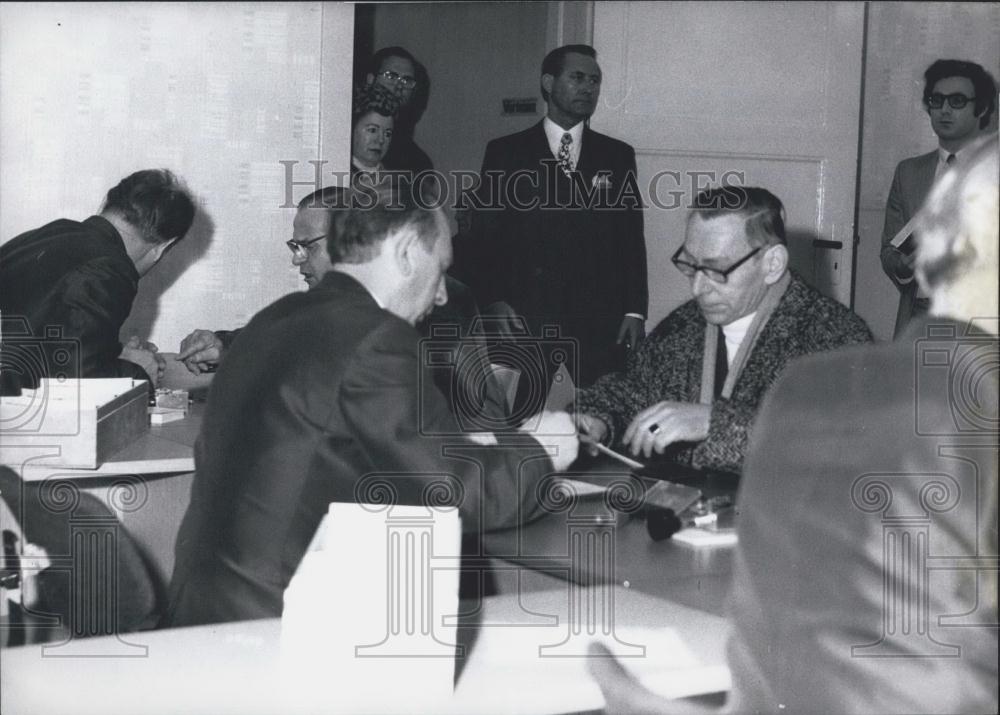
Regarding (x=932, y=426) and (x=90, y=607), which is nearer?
(x=932, y=426)

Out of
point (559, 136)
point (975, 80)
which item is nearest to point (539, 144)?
point (559, 136)

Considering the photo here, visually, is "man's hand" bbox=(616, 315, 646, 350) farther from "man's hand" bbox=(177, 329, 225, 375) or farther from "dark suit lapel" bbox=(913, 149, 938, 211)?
"man's hand" bbox=(177, 329, 225, 375)

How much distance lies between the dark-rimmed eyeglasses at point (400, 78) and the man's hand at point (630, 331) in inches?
53.3

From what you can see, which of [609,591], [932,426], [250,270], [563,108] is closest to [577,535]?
[609,591]

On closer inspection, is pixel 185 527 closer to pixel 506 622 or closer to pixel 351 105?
pixel 506 622

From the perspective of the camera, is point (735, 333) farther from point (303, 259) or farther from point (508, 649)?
point (508, 649)

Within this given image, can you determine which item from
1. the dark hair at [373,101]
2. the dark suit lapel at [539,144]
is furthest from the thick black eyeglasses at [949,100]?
the dark hair at [373,101]

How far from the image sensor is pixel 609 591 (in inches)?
49.4

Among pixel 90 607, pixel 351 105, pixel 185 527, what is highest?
pixel 351 105

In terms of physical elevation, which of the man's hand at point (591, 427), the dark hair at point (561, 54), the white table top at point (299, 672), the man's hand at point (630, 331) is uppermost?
the dark hair at point (561, 54)

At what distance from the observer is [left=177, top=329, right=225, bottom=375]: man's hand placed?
2.65m

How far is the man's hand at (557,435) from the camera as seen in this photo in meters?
1.57

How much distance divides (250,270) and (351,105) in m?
0.62

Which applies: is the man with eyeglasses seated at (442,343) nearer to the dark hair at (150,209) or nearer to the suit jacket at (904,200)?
the dark hair at (150,209)
